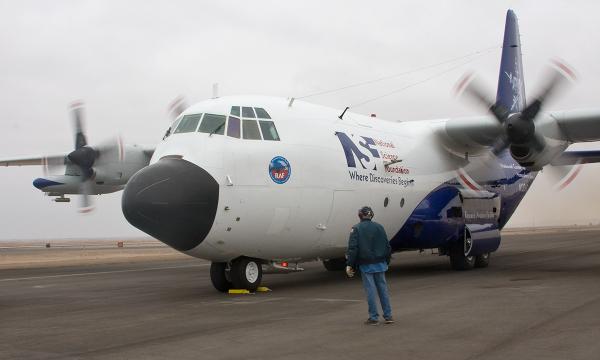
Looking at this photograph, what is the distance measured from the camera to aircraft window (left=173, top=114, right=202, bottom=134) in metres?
12.8

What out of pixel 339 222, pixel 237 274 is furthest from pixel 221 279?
pixel 339 222

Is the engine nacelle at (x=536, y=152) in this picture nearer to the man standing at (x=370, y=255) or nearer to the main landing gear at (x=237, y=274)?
the main landing gear at (x=237, y=274)

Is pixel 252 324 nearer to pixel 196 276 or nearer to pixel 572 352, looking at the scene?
pixel 572 352

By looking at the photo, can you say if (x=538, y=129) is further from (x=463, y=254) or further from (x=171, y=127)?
(x=171, y=127)

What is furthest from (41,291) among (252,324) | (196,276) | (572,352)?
(572,352)

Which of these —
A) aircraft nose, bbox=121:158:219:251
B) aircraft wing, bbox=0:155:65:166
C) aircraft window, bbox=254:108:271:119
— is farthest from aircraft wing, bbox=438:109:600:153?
aircraft wing, bbox=0:155:65:166

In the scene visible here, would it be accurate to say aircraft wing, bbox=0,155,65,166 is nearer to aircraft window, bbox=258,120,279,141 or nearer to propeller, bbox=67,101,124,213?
propeller, bbox=67,101,124,213

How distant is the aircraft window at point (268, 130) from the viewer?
13008 mm

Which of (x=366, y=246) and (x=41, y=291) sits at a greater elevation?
(x=366, y=246)

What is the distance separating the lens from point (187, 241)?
38.3ft

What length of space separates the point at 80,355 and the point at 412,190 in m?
11.3

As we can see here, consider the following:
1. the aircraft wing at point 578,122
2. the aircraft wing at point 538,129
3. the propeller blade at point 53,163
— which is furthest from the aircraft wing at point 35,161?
the aircraft wing at point 578,122

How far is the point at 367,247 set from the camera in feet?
28.3

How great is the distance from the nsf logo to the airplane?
0.03 meters
